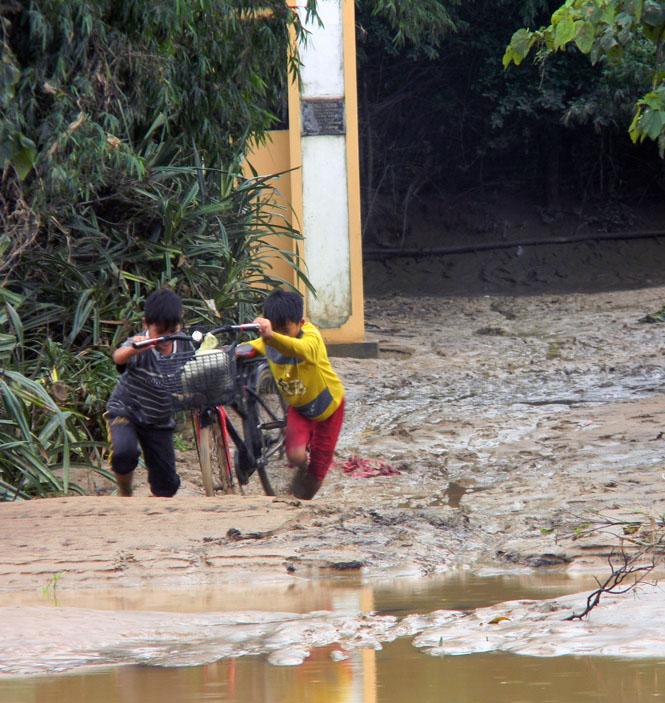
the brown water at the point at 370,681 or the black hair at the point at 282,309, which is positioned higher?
the black hair at the point at 282,309

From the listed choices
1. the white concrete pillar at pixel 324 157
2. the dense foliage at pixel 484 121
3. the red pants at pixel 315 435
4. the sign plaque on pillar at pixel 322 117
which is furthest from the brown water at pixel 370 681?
the dense foliage at pixel 484 121

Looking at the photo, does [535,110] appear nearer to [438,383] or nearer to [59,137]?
[438,383]

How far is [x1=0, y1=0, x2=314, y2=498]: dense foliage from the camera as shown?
6422 mm

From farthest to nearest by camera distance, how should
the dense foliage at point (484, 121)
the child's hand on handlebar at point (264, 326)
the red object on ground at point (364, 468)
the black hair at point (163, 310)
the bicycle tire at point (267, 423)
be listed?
the dense foliage at point (484, 121), the red object on ground at point (364, 468), the bicycle tire at point (267, 423), the black hair at point (163, 310), the child's hand on handlebar at point (264, 326)

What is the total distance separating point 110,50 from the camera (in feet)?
23.2

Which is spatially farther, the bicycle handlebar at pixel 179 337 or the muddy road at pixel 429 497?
the bicycle handlebar at pixel 179 337

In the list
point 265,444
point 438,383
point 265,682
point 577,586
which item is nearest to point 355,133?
point 438,383

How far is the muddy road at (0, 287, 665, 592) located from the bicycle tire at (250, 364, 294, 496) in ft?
1.33

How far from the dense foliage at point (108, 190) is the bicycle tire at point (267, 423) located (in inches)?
41.9

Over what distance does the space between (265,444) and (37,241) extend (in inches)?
114

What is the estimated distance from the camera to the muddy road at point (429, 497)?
445 centimetres

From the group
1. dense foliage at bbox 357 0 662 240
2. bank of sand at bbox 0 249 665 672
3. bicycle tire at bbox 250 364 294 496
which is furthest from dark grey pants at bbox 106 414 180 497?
dense foliage at bbox 357 0 662 240

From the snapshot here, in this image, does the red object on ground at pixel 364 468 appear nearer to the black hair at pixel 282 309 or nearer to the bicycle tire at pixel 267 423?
the bicycle tire at pixel 267 423

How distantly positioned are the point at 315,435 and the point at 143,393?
2.95 ft
